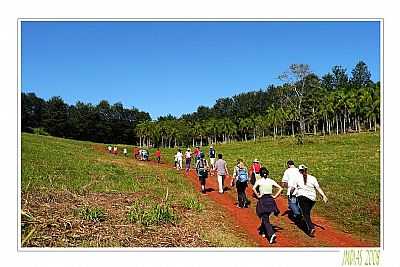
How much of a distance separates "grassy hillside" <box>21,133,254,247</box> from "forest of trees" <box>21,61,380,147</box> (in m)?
1.36

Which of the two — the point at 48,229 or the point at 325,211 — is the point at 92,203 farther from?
the point at 325,211

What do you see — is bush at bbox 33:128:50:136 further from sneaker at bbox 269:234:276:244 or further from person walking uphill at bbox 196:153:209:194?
sneaker at bbox 269:234:276:244

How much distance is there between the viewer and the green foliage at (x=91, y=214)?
1284 centimetres

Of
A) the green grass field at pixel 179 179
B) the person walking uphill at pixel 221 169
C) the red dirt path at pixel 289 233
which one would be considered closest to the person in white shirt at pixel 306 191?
the red dirt path at pixel 289 233

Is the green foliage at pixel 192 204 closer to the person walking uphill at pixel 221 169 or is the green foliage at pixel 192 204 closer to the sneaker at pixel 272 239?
the person walking uphill at pixel 221 169

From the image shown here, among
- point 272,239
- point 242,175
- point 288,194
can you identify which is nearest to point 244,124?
point 242,175

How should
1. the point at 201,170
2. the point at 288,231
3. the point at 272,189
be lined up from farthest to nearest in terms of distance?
the point at 201,170
the point at 272,189
the point at 288,231

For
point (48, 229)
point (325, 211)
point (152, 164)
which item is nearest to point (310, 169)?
point (325, 211)

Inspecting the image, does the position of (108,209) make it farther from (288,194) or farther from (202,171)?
(288,194)

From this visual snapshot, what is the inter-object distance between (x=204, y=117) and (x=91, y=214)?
6536 millimetres

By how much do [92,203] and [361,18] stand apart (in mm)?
8196

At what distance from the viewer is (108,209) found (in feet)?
44.5

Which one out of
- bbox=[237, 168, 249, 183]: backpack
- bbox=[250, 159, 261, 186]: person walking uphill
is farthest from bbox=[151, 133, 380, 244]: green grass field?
bbox=[237, 168, 249, 183]: backpack

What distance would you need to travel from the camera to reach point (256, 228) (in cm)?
1268
